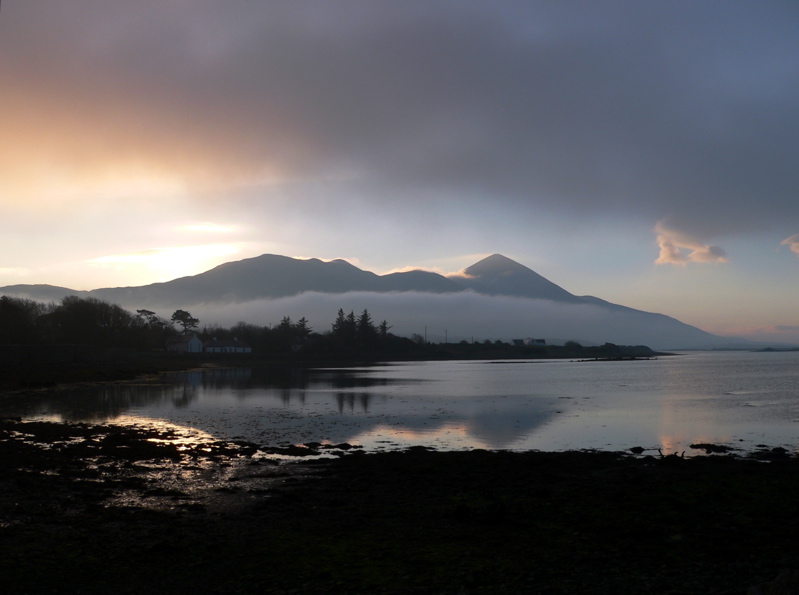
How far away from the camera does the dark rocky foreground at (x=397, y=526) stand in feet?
26.6

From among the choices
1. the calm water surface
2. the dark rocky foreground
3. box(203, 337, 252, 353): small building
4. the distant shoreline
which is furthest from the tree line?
the dark rocky foreground

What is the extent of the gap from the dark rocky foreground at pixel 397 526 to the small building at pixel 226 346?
5798 inches

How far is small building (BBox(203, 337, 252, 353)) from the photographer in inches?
6358

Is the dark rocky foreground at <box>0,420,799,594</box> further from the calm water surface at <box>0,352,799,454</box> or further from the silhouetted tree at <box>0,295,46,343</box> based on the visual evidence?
the silhouetted tree at <box>0,295,46,343</box>

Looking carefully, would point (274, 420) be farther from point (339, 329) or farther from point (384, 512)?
point (339, 329)

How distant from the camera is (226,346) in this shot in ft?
534

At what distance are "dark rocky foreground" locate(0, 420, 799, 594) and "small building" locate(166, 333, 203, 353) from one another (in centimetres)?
14099

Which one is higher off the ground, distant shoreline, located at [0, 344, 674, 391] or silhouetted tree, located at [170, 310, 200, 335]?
silhouetted tree, located at [170, 310, 200, 335]

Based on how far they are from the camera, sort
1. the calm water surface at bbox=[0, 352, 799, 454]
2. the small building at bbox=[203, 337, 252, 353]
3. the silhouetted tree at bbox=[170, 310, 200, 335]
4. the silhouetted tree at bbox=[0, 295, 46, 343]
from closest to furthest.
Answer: the calm water surface at bbox=[0, 352, 799, 454]
the silhouetted tree at bbox=[0, 295, 46, 343]
the small building at bbox=[203, 337, 252, 353]
the silhouetted tree at bbox=[170, 310, 200, 335]

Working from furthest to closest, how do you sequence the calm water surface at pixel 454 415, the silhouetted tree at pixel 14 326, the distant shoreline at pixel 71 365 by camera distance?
the silhouetted tree at pixel 14 326, the distant shoreline at pixel 71 365, the calm water surface at pixel 454 415

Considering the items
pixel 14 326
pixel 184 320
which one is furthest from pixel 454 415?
pixel 184 320

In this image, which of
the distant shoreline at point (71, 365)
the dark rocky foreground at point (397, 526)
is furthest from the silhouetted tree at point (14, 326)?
the dark rocky foreground at point (397, 526)

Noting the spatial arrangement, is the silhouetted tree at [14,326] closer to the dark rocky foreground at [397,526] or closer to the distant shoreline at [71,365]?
the distant shoreline at [71,365]

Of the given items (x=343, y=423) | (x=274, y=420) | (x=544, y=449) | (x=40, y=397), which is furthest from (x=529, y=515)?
(x=40, y=397)
